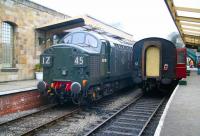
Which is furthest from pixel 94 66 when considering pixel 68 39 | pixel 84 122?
pixel 84 122

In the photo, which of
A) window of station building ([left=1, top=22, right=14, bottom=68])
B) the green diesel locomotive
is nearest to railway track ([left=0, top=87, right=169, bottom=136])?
the green diesel locomotive

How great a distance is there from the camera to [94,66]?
1200 cm

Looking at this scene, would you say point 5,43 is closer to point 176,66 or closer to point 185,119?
point 176,66

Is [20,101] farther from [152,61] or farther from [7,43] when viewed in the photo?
[152,61]

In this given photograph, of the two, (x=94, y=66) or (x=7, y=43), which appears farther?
(x=7, y=43)

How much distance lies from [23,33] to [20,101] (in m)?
6.59

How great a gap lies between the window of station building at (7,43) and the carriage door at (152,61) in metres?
7.26

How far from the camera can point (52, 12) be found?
20.4 m

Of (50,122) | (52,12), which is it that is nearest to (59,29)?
(52,12)

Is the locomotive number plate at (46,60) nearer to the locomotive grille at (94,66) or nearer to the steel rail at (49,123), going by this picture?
the locomotive grille at (94,66)

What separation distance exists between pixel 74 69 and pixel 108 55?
2577 millimetres

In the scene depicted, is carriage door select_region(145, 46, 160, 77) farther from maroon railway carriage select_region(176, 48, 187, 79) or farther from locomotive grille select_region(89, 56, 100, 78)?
locomotive grille select_region(89, 56, 100, 78)

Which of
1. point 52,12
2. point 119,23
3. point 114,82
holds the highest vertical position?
point 119,23

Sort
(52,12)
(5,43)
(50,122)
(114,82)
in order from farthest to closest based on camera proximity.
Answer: (52,12) → (5,43) → (114,82) → (50,122)
